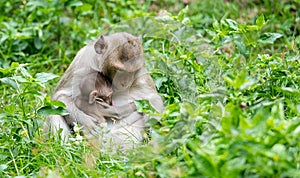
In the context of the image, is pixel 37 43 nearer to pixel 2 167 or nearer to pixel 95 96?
pixel 95 96

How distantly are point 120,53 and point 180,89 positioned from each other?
2.72 feet

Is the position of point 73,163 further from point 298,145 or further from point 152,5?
point 152,5

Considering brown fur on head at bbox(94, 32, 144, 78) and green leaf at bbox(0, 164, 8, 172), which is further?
brown fur on head at bbox(94, 32, 144, 78)

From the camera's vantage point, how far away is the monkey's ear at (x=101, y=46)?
5996mm

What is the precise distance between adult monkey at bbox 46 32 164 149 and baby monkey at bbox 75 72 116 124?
0.03 m

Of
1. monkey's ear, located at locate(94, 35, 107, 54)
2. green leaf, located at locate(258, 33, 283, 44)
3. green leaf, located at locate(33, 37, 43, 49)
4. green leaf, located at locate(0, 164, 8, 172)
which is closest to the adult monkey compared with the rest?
monkey's ear, located at locate(94, 35, 107, 54)

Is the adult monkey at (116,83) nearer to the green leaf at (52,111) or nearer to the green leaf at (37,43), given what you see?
the green leaf at (52,111)

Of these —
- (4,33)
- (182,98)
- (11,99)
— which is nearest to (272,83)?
(182,98)

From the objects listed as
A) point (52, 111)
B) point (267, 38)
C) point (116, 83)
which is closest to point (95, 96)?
point (116, 83)

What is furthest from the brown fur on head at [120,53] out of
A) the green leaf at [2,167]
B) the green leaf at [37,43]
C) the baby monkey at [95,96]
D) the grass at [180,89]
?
the green leaf at [37,43]

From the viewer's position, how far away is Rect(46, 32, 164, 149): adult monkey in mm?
5926

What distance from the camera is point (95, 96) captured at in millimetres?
6059

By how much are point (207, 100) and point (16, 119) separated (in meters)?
1.71

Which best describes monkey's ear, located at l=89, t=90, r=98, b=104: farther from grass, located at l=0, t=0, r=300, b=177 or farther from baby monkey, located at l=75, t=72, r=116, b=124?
grass, located at l=0, t=0, r=300, b=177
